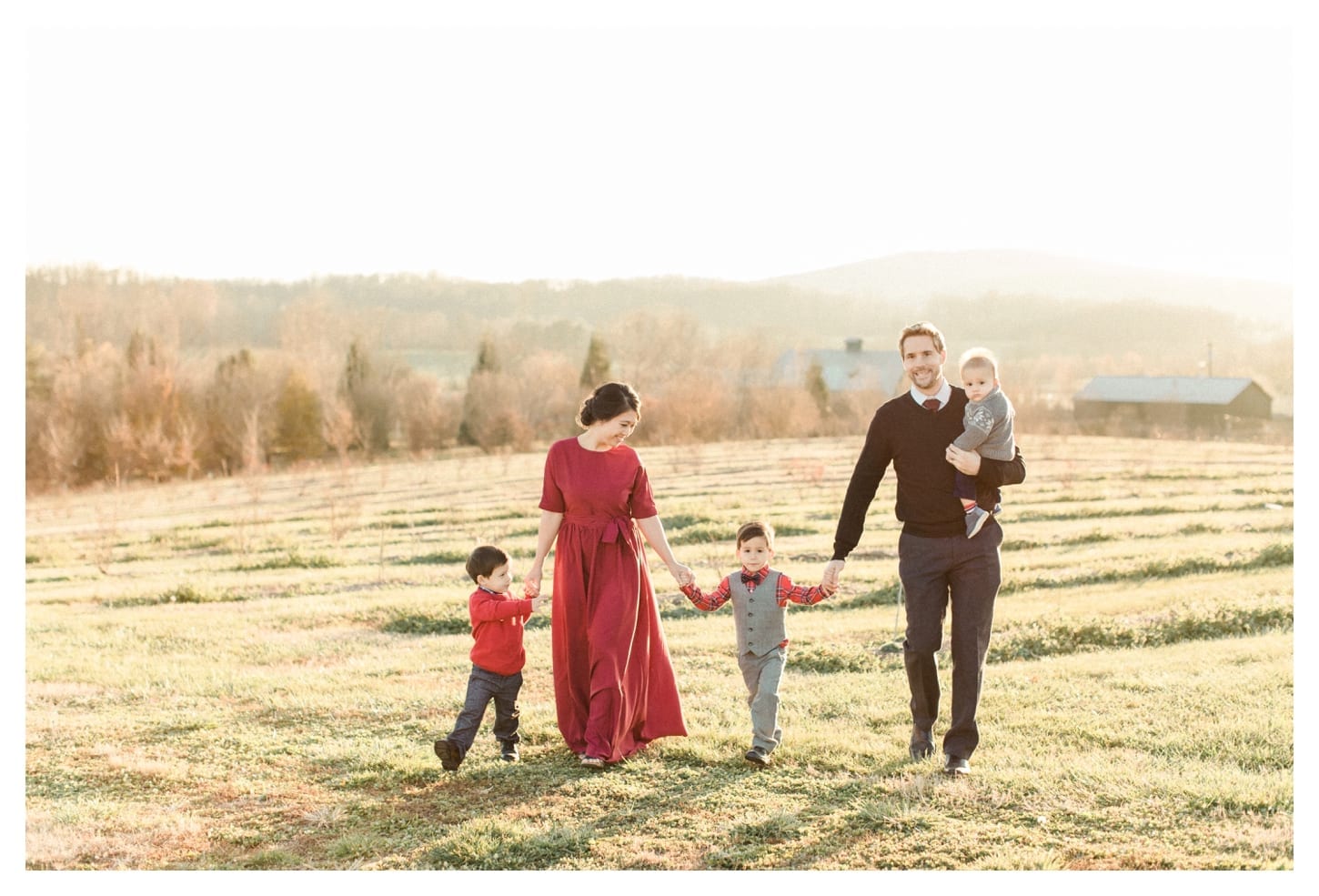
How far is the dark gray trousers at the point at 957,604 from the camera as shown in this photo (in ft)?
18.6

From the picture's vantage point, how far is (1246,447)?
123 feet

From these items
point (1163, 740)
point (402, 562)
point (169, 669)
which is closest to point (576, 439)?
point (1163, 740)

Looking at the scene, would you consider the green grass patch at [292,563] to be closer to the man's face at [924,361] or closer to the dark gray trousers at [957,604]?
the dark gray trousers at [957,604]

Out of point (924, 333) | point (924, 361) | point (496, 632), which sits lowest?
point (496, 632)

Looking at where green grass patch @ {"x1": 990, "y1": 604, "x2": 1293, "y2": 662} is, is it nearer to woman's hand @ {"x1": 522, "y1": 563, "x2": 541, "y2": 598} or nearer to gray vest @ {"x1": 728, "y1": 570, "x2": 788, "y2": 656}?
gray vest @ {"x1": 728, "y1": 570, "x2": 788, "y2": 656}

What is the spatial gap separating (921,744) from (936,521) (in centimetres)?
126

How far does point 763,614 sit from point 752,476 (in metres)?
22.2

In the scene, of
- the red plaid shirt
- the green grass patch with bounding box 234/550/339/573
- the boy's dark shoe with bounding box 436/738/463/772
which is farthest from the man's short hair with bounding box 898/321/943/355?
the green grass patch with bounding box 234/550/339/573

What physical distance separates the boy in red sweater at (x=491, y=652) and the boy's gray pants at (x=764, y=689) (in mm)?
1170

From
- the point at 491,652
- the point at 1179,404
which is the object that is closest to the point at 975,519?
the point at 491,652

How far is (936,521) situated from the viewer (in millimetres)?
5672

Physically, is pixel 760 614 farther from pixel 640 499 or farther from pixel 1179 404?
pixel 1179 404

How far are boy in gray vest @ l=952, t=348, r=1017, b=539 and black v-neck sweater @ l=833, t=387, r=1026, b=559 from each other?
0.04 meters

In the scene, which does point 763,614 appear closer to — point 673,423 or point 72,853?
point 72,853
